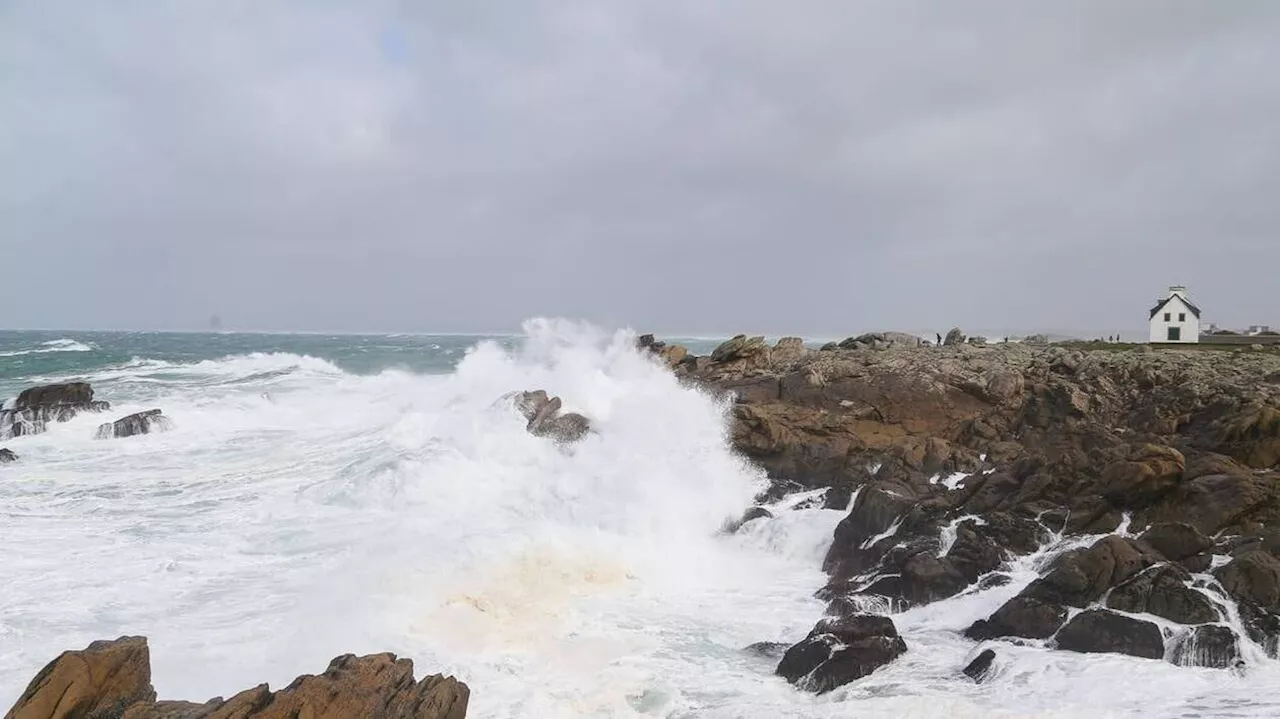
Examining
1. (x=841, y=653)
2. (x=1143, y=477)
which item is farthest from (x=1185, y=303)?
(x=841, y=653)

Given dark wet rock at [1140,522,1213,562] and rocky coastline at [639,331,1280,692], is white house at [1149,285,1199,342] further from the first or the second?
dark wet rock at [1140,522,1213,562]

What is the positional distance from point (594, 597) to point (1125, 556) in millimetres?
7352

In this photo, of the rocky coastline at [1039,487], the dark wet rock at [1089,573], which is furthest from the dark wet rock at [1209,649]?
the dark wet rock at [1089,573]

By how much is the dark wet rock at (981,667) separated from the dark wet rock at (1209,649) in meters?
1.93

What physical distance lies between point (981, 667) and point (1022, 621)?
1.19m

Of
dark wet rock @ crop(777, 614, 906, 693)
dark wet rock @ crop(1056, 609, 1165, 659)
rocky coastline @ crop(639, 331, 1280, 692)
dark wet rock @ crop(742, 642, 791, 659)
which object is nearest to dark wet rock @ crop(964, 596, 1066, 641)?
rocky coastline @ crop(639, 331, 1280, 692)

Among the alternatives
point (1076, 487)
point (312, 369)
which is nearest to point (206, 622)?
point (1076, 487)

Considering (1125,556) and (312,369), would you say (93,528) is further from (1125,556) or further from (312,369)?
(312,369)

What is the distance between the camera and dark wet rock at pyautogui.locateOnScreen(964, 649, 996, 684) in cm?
912

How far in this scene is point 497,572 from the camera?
41.8ft

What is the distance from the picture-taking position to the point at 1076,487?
13273 mm

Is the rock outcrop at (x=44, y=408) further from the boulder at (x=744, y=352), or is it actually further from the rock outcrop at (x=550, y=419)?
the boulder at (x=744, y=352)

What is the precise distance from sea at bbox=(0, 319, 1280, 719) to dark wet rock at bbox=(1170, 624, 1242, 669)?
171 mm

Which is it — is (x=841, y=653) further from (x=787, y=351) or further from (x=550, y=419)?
(x=787, y=351)
